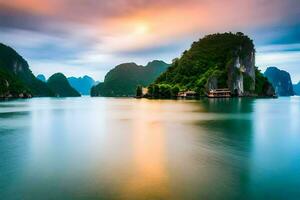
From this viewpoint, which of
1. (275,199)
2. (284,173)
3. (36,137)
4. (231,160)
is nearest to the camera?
(275,199)

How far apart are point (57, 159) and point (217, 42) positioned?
188801mm

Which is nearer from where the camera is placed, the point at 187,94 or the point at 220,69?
the point at 187,94

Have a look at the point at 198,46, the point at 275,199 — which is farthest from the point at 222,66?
the point at 275,199

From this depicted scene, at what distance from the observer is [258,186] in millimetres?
11070

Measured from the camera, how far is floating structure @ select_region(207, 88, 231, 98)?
14425 cm

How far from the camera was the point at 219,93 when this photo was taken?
486 feet

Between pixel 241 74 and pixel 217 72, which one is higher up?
pixel 217 72

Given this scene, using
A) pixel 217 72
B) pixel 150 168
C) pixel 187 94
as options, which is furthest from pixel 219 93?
pixel 150 168

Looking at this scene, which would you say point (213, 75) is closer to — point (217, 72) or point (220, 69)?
point (217, 72)

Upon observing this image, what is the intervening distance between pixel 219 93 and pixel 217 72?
45.0 feet

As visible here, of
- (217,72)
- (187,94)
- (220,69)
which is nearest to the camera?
(187,94)

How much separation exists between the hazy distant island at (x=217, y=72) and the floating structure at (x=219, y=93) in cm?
71

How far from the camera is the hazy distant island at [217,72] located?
153125 mm

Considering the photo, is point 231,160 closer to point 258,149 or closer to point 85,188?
point 258,149
